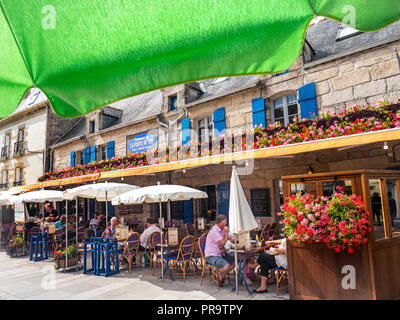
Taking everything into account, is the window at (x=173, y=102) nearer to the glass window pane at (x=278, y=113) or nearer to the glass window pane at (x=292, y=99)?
the glass window pane at (x=278, y=113)

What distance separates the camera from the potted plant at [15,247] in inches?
396

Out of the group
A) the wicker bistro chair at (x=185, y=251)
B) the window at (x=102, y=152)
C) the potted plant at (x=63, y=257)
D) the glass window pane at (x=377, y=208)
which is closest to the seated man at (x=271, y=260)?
the glass window pane at (x=377, y=208)

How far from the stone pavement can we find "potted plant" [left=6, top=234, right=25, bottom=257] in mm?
2871

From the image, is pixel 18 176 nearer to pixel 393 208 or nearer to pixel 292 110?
pixel 292 110

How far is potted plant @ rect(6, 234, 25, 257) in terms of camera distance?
396 inches

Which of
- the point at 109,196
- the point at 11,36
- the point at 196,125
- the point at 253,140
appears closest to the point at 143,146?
the point at 196,125

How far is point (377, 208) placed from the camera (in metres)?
4.29

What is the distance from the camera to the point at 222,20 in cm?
93

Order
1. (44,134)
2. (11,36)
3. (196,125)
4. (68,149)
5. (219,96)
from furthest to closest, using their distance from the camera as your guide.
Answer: (44,134) → (68,149) → (196,125) → (219,96) → (11,36)

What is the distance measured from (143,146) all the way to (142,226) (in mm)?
3856

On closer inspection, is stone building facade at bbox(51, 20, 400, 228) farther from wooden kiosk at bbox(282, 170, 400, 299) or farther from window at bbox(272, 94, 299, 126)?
wooden kiosk at bbox(282, 170, 400, 299)

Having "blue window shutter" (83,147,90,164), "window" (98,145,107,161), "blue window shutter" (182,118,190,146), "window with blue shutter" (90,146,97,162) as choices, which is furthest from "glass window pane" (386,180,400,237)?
"blue window shutter" (83,147,90,164)
